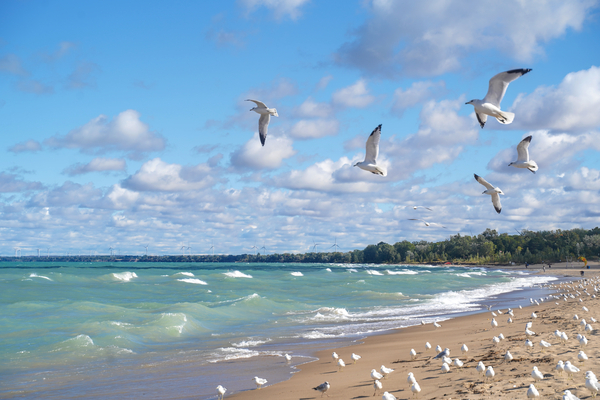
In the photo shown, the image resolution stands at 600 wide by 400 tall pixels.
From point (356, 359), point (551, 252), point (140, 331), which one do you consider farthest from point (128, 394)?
point (551, 252)

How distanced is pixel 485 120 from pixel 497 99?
2.05 ft

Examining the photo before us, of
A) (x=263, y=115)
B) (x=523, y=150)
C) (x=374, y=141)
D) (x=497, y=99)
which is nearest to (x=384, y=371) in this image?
(x=497, y=99)

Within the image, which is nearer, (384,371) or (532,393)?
(532,393)

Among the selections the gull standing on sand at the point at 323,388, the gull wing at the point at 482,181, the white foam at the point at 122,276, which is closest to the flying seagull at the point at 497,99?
the gull wing at the point at 482,181

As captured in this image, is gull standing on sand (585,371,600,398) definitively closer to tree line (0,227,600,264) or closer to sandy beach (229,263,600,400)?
sandy beach (229,263,600,400)

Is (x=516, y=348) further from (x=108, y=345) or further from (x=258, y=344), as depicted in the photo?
(x=108, y=345)

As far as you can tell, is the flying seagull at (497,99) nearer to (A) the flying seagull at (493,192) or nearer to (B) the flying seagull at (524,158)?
(B) the flying seagull at (524,158)

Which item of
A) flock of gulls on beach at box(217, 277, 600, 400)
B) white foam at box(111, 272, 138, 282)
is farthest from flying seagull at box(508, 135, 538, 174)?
white foam at box(111, 272, 138, 282)

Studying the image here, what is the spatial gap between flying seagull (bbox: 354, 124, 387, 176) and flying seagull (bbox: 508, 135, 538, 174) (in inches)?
161

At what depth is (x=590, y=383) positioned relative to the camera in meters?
6.96

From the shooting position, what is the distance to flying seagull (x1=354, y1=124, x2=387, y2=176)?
614 inches

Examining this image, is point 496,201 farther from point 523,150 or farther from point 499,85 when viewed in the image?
point 499,85

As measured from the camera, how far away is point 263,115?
16.7 meters

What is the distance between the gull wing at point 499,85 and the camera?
12533 millimetres
